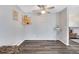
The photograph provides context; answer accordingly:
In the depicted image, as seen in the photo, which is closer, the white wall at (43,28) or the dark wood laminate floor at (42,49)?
the dark wood laminate floor at (42,49)

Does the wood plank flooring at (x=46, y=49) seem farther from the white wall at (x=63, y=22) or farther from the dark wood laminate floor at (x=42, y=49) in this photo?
the white wall at (x=63, y=22)

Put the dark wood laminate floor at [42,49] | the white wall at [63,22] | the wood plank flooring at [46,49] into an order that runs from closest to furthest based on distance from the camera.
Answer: the dark wood laminate floor at [42,49]
the wood plank flooring at [46,49]
the white wall at [63,22]

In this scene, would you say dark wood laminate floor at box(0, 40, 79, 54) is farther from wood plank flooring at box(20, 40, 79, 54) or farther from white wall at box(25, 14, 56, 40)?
white wall at box(25, 14, 56, 40)

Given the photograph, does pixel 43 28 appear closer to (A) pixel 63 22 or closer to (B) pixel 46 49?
(A) pixel 63 22

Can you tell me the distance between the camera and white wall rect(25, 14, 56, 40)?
2598mm

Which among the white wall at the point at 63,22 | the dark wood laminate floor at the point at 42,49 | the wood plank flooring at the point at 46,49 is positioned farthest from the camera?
the white wall at the point at 63,22

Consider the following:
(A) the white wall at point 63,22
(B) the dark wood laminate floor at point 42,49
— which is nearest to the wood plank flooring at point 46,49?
(B) the dark wood laminate floor at point 42,49

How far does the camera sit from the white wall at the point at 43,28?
2598 millimetres

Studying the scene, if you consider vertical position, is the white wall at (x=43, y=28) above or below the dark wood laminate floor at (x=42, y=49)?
above
